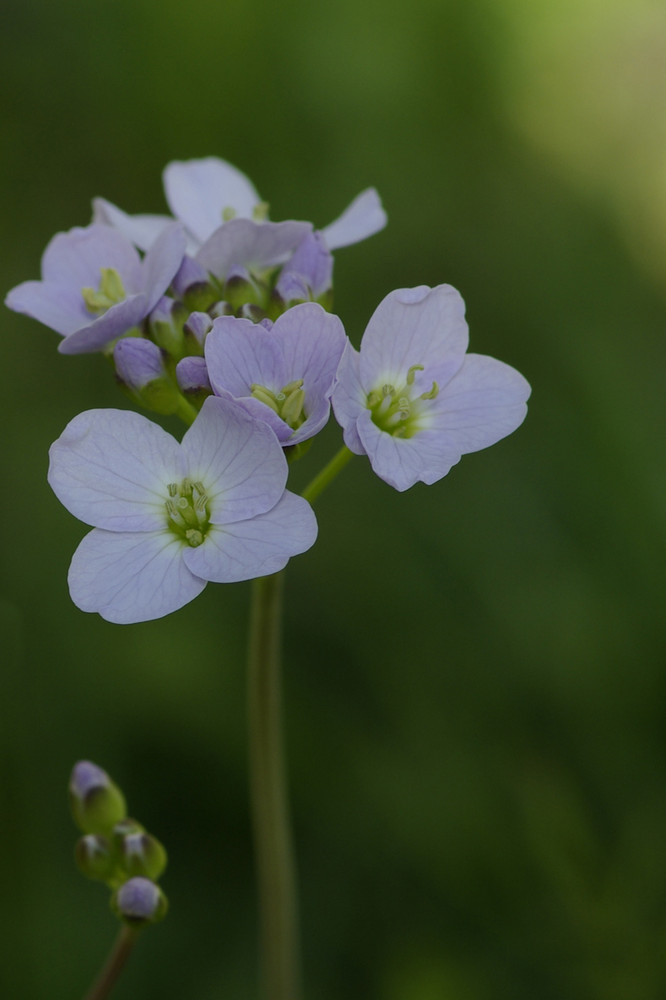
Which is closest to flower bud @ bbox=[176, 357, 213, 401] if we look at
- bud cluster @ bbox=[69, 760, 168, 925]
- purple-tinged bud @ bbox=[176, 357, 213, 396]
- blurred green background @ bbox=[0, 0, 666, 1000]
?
purple-tinged bud @ bbox=[176, 357, 213, 396]

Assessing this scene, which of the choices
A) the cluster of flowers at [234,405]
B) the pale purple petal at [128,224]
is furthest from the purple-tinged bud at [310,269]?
the pale purple petal at [128,224]

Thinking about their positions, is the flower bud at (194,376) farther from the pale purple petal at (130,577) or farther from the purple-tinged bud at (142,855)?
the purple-tinged bud at (142,855)

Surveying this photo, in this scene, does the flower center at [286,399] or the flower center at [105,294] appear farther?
the flower center at [105,294]

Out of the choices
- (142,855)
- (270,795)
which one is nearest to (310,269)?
(270,795)

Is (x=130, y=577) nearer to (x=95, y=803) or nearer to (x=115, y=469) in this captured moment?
(x=115, y=469)

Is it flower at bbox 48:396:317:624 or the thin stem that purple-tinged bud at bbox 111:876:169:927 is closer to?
the thin stem

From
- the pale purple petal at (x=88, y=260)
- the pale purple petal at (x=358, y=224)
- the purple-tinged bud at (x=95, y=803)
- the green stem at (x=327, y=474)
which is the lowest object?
the purple-tinged bud at (x=95, y=803)
